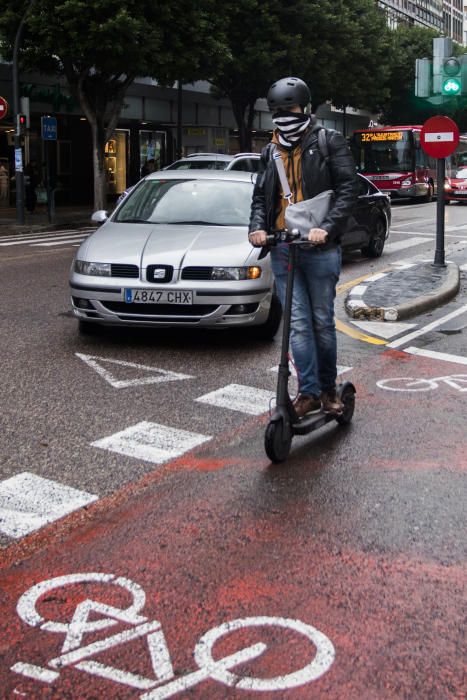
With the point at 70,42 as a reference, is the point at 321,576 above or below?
below

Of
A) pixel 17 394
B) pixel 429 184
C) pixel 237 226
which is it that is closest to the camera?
pixel 17 394

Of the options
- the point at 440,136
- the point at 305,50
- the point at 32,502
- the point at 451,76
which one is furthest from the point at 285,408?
the point at 305,50

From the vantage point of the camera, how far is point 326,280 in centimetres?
512

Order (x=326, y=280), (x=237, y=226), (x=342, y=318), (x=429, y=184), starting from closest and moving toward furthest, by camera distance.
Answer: (x=326, y=280) < (x=237, y=226) < (x=342, y=318) < (x=429, y=184)

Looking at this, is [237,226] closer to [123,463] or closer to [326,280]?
[326,280]

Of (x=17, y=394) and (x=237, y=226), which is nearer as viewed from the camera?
(x=17, y=394)

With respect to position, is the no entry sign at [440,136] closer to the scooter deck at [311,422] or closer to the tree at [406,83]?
the scooter deck at [311,422]

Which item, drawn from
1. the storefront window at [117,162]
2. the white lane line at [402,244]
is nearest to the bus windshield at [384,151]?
the storefront window at [117,162]

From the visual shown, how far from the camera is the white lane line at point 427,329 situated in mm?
8406

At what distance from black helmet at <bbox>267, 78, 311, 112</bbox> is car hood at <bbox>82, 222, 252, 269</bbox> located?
285cm

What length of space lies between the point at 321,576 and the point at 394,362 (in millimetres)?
4280

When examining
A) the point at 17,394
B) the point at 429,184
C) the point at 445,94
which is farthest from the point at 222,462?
the point at 429,184

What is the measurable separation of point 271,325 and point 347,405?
103 inches

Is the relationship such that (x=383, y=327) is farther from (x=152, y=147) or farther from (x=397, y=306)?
(x=152, y=147)
